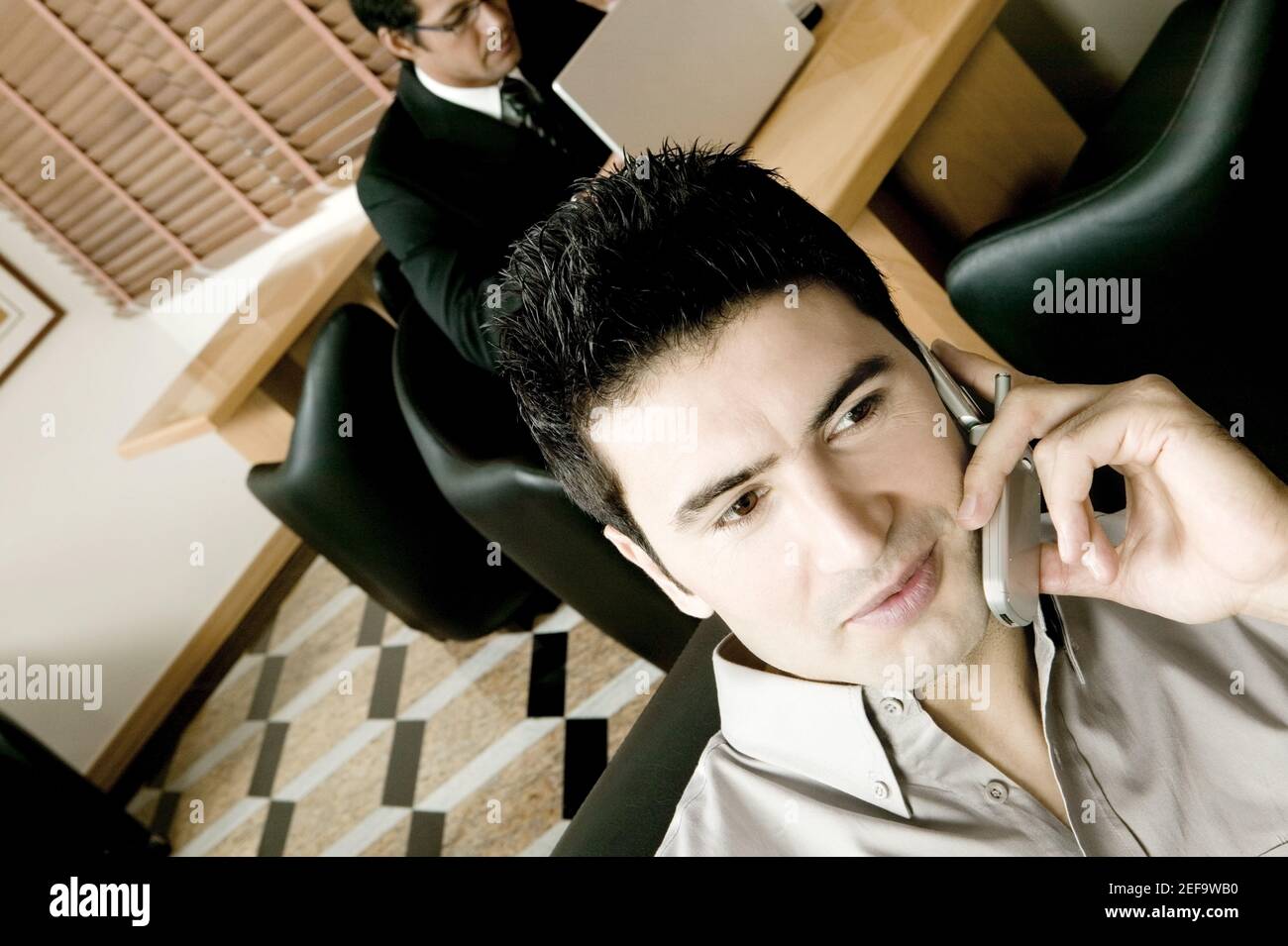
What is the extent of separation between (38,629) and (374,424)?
2.11 m

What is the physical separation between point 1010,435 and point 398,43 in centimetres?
207

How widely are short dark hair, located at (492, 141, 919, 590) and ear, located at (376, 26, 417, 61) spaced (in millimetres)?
1485

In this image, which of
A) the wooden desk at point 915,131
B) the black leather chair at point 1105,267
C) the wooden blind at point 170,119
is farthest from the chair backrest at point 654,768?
the wooden blind at point 170,119

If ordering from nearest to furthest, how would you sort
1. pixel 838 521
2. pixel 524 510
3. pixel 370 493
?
pixel 838 521 < pixel 524 510 < pixel 370 493

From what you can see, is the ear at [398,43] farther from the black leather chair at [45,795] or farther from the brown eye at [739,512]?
the black leather chair at [45,795]

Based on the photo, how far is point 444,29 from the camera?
2.21 m

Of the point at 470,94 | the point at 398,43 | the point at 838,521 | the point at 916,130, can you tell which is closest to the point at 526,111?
the point at 470,94

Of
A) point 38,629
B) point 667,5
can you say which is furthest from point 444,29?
point 38,629

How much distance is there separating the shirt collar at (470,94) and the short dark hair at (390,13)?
0.57 ft

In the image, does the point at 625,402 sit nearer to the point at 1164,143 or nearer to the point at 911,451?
the point at 911,451

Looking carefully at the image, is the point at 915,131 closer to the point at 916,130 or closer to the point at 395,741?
the point at 916,130

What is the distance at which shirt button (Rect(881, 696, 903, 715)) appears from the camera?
3.39 ft

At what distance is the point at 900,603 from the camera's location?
95 centimetres

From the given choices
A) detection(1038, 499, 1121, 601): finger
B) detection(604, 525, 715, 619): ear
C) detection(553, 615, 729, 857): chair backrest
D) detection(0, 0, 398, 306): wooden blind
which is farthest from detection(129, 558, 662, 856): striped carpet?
detection(0, 0, 398, 306): wooden blind
